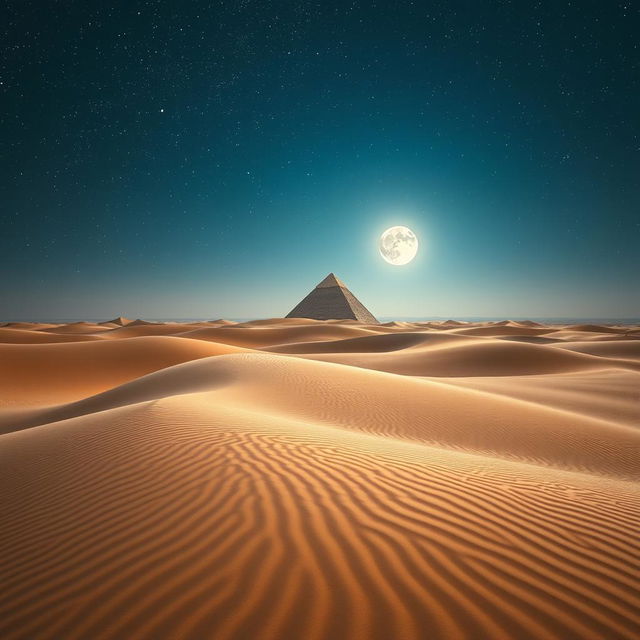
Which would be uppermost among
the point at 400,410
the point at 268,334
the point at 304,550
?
the point at 268,334

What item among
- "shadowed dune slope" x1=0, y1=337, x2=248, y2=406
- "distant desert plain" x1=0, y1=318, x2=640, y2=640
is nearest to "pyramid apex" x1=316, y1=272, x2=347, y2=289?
"shadowed dune slope" x1=0, y1=337, x2=248, y2=406

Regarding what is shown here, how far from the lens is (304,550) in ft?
7.48

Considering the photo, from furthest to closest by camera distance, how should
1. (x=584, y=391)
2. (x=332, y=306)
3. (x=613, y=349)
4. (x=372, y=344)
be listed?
(x=332, y=306), (x=372, y=344), (x=613, y=349), (x=584, y=391)

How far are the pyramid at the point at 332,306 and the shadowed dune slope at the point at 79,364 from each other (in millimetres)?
60364

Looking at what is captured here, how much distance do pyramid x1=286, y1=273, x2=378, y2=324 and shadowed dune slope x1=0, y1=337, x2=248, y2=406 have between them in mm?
60364

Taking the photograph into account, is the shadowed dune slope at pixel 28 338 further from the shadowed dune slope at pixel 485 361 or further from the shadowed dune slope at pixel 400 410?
the shadowed dune slope at pixel 485 361

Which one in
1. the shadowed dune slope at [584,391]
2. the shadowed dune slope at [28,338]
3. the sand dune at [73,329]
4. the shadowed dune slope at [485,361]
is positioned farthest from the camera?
the sand dune at [73,329]

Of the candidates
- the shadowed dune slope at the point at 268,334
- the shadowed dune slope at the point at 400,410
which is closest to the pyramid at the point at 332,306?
the shadowed dune slope at the point at 268,334

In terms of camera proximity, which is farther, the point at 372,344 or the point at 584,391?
the point at 372,344

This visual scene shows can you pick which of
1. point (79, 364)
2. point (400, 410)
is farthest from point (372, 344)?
point (400, 410)

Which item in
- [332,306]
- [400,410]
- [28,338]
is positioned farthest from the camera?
[332,306]

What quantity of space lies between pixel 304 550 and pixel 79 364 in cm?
2127

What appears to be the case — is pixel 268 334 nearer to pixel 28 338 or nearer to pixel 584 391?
pixel 28 338

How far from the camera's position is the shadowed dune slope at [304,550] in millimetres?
1846
